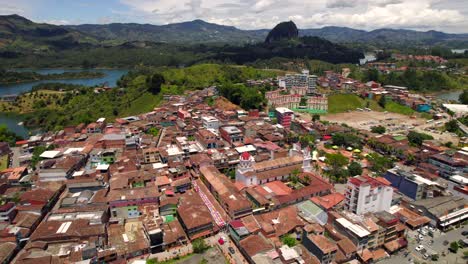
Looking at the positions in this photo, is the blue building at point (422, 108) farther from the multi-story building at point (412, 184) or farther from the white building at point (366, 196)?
the white building at point (366, 196)

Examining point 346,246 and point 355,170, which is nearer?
point 346,246

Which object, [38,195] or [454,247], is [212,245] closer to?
[38,195]

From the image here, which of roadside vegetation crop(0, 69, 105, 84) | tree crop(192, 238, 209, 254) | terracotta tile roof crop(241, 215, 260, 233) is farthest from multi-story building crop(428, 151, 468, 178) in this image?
roadside vegetation crop(0, 69, 105, 84)

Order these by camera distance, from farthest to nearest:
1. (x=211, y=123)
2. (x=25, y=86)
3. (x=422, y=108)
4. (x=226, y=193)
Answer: (x=25, y=86) < (x=422, y=108) < (x=211, y=123) < (x=226, y=193)

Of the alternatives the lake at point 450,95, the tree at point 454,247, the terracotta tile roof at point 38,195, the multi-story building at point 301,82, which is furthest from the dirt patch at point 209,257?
the lake at point 450,95

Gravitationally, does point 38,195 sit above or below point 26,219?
above

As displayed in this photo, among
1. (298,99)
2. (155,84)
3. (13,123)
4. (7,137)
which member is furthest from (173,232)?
(13,123)
